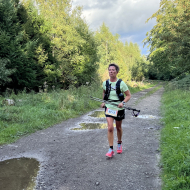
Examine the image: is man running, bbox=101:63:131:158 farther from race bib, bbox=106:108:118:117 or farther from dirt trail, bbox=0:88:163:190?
dirt trail, bbox=0:88:163:190

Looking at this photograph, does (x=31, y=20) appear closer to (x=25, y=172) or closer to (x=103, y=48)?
(x=25, y=172)

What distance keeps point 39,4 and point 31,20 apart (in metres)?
4.41

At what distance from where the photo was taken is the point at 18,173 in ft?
12.1

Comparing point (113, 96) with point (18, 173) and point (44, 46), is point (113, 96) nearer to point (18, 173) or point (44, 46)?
point (18, 173)

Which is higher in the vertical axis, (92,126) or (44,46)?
(44,46)

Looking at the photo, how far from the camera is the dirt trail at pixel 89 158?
3.27 metres

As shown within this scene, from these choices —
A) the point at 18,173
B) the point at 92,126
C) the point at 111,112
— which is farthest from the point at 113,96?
the point at 92,126

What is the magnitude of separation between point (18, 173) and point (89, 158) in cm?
154

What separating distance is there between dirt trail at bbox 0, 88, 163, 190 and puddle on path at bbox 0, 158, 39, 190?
14 centimetres

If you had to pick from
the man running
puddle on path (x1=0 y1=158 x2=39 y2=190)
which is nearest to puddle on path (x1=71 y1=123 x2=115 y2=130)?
the man running

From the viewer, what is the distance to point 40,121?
764cm

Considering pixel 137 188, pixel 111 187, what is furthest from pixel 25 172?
pixel 137 188

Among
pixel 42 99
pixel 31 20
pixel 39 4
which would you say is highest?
pixel 39 4

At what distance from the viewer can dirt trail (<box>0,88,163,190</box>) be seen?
327 centimetres
